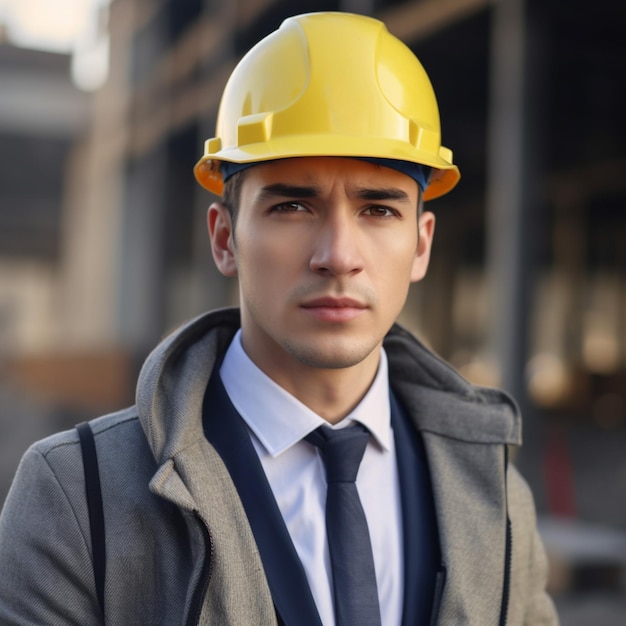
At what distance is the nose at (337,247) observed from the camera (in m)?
1.80

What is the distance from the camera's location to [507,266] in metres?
9.24

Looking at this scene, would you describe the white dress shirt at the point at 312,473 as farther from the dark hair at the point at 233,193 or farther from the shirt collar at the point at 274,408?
the dark hair at the point at 233,193

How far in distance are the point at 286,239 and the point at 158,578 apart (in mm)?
681

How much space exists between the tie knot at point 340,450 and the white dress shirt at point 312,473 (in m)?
0.02

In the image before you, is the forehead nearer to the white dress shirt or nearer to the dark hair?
the dark hair

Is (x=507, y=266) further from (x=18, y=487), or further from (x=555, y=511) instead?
(x=18, y=487)

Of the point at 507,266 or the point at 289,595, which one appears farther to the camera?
the point at 507,266

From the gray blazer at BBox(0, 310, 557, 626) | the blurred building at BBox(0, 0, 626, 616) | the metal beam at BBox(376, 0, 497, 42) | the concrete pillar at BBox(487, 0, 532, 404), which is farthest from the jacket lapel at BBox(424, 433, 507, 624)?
the metal beam at BBox(376, 0, 497, 42)

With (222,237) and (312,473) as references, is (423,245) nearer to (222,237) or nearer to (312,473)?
(222,237)

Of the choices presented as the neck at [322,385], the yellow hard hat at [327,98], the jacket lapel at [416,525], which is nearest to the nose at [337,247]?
the yellow hard hat at [327,98]

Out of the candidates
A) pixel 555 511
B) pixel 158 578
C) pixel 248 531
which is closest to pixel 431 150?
pixel 248 531

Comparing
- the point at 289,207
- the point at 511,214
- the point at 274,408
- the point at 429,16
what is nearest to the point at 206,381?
the point at 274,408

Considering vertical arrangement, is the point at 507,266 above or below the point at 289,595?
above

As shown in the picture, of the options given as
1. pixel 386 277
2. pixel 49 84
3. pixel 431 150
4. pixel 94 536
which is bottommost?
pixel 94 536
